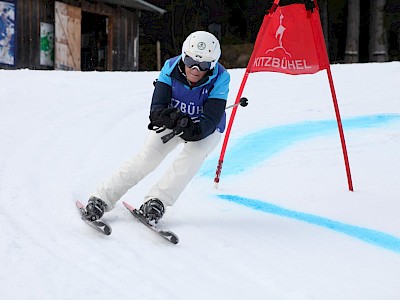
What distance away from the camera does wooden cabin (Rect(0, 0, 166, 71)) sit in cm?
1551

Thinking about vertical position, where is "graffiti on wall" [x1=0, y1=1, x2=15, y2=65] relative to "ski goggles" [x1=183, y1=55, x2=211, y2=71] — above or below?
above

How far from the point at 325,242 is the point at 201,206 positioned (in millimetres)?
1088

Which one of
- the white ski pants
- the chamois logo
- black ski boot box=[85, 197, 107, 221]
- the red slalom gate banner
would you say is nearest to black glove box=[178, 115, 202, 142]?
the white ski pants

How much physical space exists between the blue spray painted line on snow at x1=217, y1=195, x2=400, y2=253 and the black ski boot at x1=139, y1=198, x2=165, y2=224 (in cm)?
110

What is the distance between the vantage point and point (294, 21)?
212 inches

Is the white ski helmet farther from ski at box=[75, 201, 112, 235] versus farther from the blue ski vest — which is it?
ski at box=[75, 201, 112, 235]

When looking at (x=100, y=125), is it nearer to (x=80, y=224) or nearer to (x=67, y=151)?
(x=67, y=151)

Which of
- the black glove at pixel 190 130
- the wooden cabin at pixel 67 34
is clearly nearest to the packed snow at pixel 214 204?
the black glove at pixel 190 130

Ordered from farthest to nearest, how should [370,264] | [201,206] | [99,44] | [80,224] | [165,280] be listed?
[99,44], [201,206], [80,224], [370,264], [165,280]

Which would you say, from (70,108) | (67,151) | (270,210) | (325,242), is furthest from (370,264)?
(70,108)

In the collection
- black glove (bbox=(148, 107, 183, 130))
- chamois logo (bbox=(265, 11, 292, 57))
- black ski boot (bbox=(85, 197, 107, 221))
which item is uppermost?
chamois logo (bbox=(265, 11, 292, 57))

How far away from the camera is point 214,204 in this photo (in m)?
4.98

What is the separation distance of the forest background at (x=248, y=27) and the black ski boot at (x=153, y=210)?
17.0 metres

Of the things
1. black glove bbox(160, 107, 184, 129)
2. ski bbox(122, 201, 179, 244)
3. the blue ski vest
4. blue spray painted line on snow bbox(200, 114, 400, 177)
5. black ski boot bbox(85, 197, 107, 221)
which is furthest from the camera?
blue spray painted line on snow bbox(200, 114, 400, 177)
